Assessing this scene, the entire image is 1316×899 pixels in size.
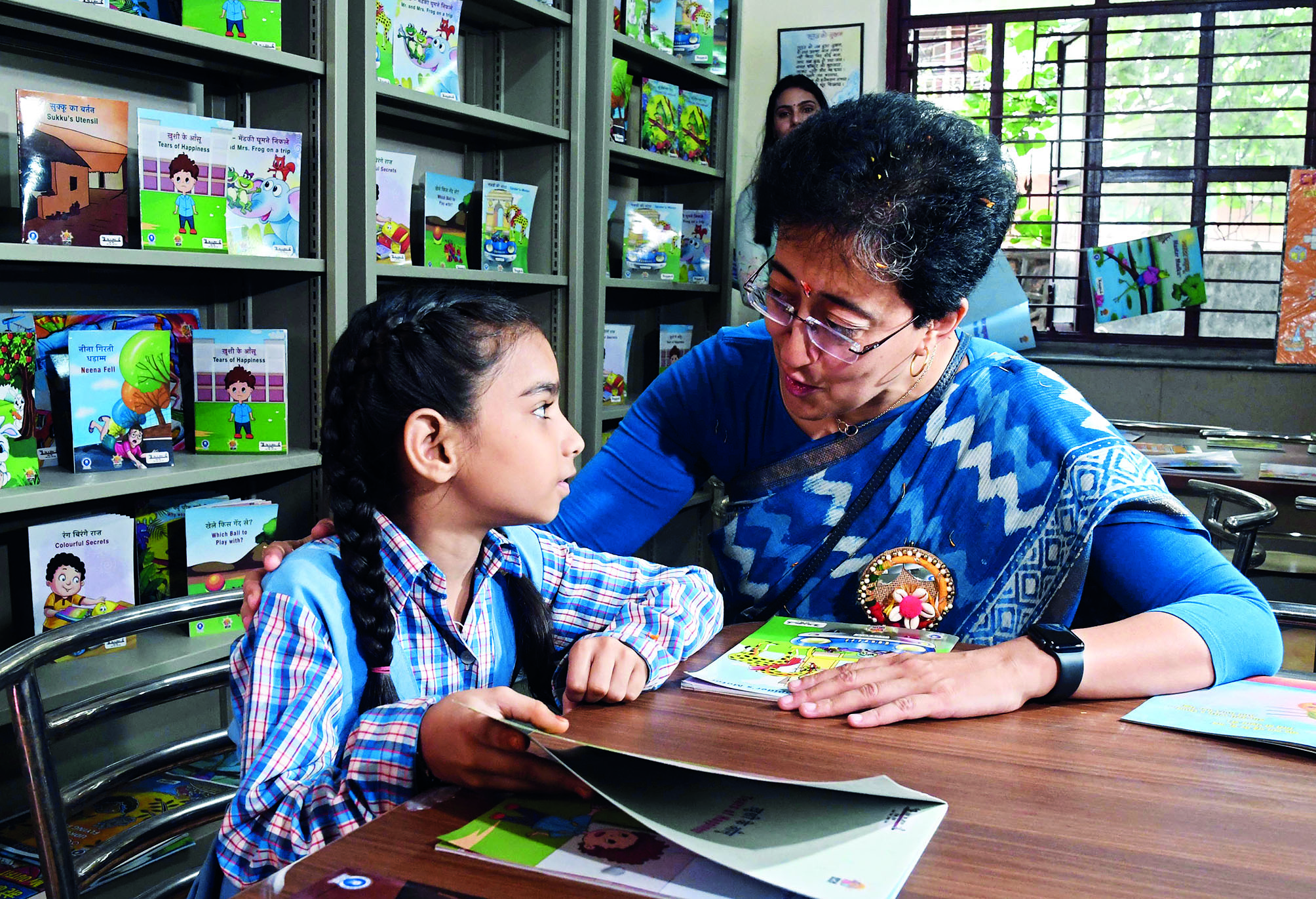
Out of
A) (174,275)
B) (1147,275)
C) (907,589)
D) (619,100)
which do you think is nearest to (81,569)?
(174,275)

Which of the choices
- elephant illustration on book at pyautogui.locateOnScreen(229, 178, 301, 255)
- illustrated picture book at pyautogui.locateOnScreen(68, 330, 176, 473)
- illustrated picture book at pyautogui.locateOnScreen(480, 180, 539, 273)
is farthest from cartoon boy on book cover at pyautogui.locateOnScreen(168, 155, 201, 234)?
illustrated picture book at pyautogui.locateOnScreen(480, 180, 539, 273)

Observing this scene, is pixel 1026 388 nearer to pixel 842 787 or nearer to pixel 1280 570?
pixel 842 787

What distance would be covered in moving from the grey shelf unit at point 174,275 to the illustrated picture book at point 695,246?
6.23 feet

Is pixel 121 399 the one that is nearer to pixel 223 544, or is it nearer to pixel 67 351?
pixel 67 351

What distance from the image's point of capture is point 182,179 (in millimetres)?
2127

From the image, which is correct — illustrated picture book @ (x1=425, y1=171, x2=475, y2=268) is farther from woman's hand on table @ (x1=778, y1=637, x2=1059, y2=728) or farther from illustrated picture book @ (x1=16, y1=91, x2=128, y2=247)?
woman's hand on table @ (x1=778, y1=637, x2=1059, y2=728)

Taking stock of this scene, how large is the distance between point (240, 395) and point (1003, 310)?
2.43 m

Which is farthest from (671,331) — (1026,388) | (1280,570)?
(1026,388)

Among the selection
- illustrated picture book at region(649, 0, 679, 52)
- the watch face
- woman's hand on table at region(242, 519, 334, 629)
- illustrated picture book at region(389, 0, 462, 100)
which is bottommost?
the watch face

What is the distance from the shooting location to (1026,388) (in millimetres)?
1337

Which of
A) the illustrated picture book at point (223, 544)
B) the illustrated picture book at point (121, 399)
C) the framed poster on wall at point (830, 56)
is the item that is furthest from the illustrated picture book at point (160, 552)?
the framed poster on wall at point (830, 56)

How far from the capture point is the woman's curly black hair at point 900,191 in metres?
1.27

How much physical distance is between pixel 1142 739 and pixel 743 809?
396 millimetres

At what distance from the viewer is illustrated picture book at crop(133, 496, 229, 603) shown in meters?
2.20
